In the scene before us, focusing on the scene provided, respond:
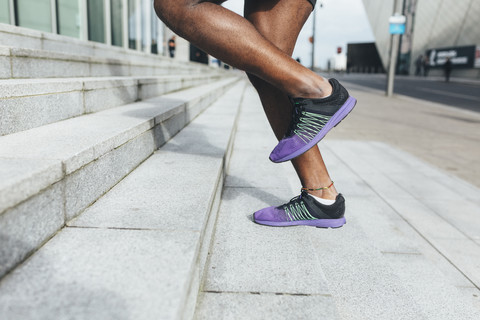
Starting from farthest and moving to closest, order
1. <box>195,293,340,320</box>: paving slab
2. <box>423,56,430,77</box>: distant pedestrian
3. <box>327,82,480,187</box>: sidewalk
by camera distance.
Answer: <box>423,56,430,77</box>: distant pedestrian
<box>327,82,480,187</box>: sidewalk
<box>195,293,340,320</box>: paving slab

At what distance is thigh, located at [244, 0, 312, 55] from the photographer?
144 cm

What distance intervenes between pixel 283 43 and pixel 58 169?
921mm

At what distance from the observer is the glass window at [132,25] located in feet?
29.9

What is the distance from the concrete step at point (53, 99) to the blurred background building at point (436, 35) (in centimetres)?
2704

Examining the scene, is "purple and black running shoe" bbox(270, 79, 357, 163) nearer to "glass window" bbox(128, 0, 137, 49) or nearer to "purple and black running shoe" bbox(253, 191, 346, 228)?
"purple and black running shoe" bbox(253, 191, 346, 228)

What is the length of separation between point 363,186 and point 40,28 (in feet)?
15.7

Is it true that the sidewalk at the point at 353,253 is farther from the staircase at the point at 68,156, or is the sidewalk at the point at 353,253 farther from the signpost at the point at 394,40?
the signpost at the point at 394,40

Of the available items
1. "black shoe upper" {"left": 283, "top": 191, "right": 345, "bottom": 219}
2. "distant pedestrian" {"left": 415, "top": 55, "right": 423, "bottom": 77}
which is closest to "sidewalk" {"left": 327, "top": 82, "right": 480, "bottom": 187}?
"black shoe upper" {"left": 283, "top": 191, "right": 345, "bottom": 219}

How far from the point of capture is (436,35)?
3878cm

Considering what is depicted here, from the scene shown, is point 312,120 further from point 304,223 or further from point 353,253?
point 353,253

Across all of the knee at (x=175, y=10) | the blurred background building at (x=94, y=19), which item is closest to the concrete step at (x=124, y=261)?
the knee at (x=175, y=10)

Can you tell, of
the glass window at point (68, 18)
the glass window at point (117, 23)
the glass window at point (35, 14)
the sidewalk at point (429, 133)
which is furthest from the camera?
the glass window at point (117, 23)

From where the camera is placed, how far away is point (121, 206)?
53.7 inches

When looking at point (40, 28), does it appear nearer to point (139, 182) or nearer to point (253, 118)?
point (253, 118)
